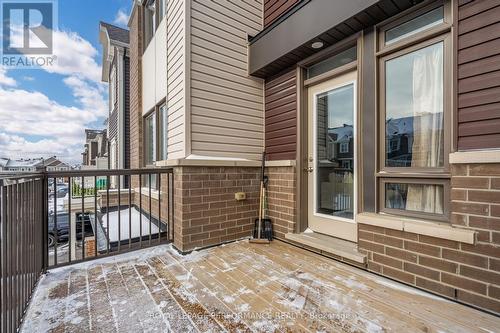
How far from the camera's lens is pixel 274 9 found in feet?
12.3

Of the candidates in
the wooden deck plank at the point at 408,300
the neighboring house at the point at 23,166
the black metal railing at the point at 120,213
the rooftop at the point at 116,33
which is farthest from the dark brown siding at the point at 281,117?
the rooftop at the point at 116,33

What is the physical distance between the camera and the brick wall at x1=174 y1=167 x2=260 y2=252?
2990 mm

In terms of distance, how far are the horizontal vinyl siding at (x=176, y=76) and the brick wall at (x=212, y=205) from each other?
1.32ft

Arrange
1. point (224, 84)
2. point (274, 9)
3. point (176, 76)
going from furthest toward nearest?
point (274, 9)
point (224, 84)
point (176, 76)

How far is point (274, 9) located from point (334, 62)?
154 centimetres

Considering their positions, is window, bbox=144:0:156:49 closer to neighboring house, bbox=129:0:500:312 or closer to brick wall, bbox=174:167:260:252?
neighboring house, bbox=129:0:500:312

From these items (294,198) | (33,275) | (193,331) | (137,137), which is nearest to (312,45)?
(294,198)

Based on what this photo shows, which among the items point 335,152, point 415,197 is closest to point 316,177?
point 335,152

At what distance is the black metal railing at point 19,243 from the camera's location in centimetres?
133

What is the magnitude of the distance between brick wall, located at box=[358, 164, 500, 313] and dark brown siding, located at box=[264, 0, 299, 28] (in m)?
3.06

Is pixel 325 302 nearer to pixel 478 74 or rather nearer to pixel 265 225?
pixel 265 225

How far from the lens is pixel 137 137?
215 inches

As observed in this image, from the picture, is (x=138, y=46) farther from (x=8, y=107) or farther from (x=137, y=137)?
(x=8, y=107)

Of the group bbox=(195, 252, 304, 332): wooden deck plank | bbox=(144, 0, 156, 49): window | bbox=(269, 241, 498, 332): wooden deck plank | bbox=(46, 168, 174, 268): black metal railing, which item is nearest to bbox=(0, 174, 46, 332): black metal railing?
bbox=(46, 168, 174, 268): black metal railing
